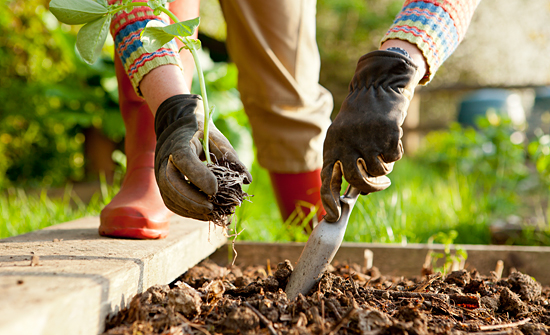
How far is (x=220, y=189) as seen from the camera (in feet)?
2.87

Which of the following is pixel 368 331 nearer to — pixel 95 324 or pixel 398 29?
pixel 95 324

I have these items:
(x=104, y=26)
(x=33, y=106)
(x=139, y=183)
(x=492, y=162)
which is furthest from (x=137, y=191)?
(x=33, y=106)

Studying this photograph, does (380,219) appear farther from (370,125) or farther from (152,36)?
(152,36)

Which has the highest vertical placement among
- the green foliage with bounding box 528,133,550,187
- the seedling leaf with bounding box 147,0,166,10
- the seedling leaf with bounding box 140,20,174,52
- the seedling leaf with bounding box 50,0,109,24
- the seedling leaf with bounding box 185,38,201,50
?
A: the green foliage with bounding box 528,133,550,187

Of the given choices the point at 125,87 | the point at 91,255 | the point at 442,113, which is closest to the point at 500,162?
the point at 125,87

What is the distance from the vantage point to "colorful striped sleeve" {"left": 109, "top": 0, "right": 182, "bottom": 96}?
101 cm

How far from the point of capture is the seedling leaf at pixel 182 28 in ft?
2.67

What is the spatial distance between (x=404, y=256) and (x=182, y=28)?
1118 millimetres

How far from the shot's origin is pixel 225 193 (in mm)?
879

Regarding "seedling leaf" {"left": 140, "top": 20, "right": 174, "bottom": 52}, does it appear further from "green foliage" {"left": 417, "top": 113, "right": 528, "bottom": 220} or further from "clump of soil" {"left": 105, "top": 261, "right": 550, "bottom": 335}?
"green foliage" {"left": 417, "top": 113, "right": 528, "bottom": 220}

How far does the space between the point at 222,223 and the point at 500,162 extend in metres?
2.59

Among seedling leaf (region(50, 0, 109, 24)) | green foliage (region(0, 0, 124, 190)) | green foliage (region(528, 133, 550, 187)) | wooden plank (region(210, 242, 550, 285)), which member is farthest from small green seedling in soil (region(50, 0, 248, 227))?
green foliage (region(0, 0, 124, 190))

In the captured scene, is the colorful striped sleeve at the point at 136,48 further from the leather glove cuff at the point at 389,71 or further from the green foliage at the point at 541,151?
the green foliage at the point at 541,151

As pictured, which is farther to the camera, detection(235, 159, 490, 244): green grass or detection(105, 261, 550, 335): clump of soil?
detection(235, 159, 490, 244): green grass
